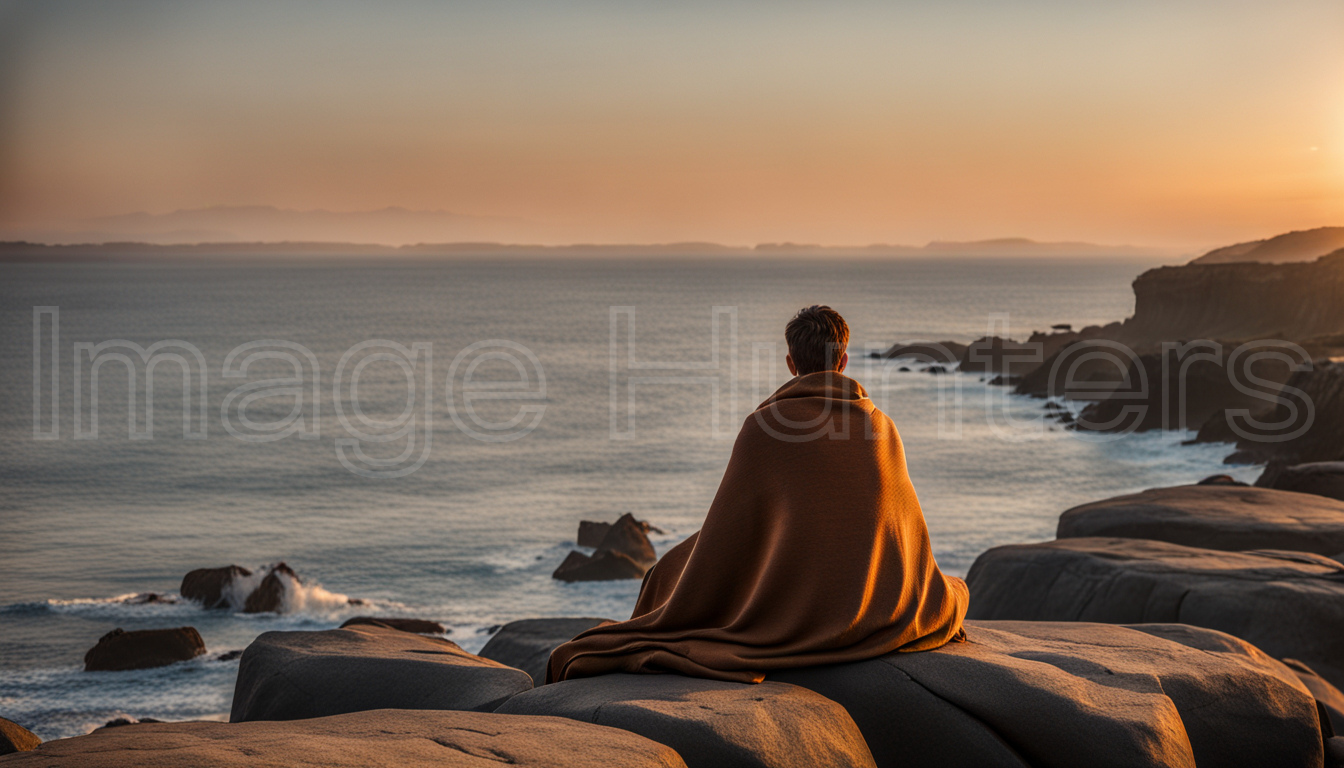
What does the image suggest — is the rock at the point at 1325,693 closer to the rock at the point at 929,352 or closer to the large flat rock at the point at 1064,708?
the large flat rock at the point at 1064,708

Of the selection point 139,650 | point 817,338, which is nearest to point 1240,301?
point 139,650

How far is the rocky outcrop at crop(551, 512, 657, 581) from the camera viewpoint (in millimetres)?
25984

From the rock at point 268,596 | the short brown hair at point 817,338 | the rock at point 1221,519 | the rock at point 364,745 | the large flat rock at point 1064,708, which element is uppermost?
the short brown hair at point 817,338

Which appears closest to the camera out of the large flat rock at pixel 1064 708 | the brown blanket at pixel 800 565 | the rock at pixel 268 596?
the large flat rock at pixel 1064 708

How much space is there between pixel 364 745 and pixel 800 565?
7.80ft

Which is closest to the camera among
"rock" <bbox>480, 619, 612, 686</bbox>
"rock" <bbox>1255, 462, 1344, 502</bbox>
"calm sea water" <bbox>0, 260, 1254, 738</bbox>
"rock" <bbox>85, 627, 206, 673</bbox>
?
"rock" <bbox>480, 619, 612, 686</bbox>

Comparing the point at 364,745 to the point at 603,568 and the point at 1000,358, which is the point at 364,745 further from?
the point at 1000,358

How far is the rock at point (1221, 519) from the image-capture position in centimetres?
1223

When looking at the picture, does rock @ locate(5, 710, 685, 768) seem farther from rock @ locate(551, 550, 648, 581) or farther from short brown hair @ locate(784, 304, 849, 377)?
rock @ locate(551, 550, 648, 581)

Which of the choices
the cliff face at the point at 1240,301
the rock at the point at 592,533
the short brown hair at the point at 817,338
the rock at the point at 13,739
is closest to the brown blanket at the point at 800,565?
the short brown hair at the point at 817,338

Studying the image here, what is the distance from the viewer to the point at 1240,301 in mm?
63062

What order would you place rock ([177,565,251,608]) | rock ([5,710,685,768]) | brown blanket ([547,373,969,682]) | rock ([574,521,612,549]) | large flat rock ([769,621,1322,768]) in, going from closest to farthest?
1. rock ([5,710,685,768])
2. large flat rock ([769,621,1322,768])
3. brown blanket ([547,373,969,682])
4. rock ([177,565,251,608])
5. rock ([574,521,612,549])

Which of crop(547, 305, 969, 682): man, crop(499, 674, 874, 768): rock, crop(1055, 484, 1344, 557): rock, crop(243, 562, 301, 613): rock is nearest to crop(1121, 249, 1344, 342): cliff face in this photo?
crop(1055, 484, 1344, 557): rock

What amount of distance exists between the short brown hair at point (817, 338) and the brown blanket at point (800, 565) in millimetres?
114
